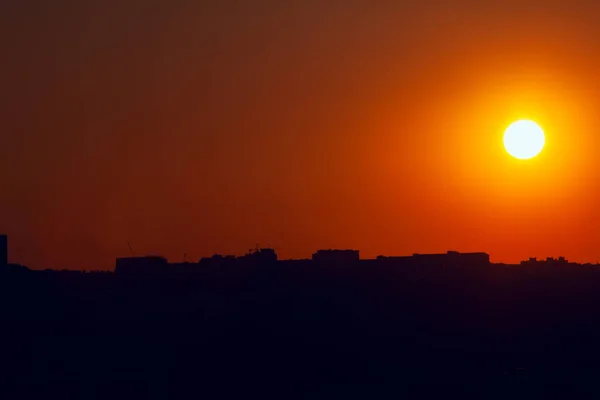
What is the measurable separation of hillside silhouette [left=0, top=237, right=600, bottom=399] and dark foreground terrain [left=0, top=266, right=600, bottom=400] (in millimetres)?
113

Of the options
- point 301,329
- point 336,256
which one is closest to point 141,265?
point 336,256

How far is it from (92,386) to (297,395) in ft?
25.3

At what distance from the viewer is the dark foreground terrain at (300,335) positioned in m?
47.6

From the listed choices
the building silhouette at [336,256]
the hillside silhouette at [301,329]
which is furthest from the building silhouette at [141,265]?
the building silhouette at [336,256]

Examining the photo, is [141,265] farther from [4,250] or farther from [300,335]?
[300,335]

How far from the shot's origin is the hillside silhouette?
47938mm

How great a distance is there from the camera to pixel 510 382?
151 feet

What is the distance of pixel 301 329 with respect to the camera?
6012 cm

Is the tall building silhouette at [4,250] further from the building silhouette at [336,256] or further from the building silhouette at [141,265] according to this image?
the building silhouette at [336,256]

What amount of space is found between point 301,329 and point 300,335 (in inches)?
48.4

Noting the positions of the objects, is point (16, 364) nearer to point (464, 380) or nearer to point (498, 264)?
point (464, 380)

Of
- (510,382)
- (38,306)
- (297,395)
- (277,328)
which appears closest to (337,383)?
(297,395)

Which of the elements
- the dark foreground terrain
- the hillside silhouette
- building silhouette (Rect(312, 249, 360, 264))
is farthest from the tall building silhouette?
building silhouette (Rect(312, 249, 360, 264))

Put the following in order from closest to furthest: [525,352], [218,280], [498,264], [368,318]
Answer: [525,352] < [368,318] < [218,280] < [498,264]
